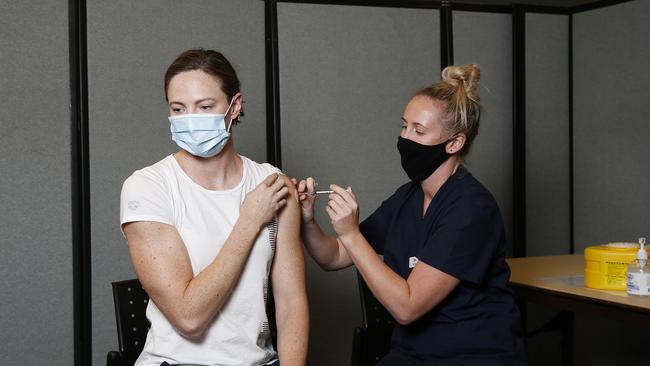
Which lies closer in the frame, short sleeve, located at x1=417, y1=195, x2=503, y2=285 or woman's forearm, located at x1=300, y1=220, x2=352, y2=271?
short sleeve, located at x1=417, y1=195, x2=503, y2=285

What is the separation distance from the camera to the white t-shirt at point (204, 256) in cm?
170

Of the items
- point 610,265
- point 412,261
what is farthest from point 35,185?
point 610,265

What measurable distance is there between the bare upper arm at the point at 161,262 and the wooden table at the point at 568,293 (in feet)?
4.09

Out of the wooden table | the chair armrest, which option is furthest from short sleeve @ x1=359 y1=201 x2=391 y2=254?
the chair armrest

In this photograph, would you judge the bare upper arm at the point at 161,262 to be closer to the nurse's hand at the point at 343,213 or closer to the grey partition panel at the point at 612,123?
the nurse's hand at the point at 343,213

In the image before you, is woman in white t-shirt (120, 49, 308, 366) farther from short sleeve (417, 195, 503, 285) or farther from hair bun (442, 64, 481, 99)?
hair bun (442, 64, 481, 99)

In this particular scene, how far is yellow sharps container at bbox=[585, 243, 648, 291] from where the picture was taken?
2.26 m

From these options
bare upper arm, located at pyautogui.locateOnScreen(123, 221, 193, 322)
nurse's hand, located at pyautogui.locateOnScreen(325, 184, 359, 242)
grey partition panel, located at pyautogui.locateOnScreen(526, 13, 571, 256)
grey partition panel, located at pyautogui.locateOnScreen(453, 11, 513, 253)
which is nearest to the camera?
bare upper arm, located at pyautogui.locateOnScreen(123, 221, 193, 322)

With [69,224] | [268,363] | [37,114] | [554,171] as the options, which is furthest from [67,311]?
[554,171]

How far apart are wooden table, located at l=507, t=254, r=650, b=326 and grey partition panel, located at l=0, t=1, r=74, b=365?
175 cm

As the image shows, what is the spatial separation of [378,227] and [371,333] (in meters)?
0.33

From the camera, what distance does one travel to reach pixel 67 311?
286cm

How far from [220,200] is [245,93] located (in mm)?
1394

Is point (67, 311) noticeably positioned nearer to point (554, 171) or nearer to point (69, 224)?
point (69, 224)
